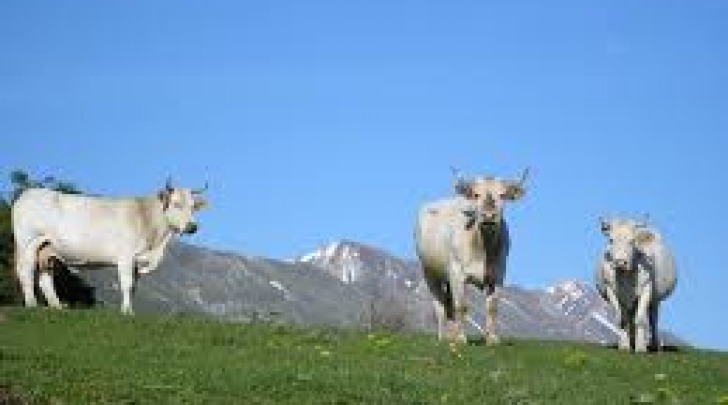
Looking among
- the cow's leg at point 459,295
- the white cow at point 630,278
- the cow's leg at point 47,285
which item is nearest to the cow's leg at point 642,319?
the white cow at point 630,278

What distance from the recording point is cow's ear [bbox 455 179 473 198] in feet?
103

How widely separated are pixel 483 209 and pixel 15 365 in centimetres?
1128

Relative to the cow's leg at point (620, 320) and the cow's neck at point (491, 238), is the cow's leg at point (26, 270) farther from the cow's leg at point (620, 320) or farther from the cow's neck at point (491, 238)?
the cow's leg at point (620, 320)

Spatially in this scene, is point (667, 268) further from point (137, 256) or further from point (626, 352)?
point (137, 256)

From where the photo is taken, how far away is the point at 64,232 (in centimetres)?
3738

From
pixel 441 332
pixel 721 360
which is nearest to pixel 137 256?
pixel 441 332

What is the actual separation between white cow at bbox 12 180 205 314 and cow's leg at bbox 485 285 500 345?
9.51m

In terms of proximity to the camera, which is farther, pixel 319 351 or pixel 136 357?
pixel 319 351

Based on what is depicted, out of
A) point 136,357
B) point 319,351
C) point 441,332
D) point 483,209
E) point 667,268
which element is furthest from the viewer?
point 667,268

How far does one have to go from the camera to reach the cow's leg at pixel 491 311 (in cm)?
3114

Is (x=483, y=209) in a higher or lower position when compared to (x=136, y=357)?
higher

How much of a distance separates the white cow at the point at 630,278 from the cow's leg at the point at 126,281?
423 inches

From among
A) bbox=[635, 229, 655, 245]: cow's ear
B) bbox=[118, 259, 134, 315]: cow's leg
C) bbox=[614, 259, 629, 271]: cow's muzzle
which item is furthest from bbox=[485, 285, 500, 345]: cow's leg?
bbox=[118, 259, 134, 315]: cow's leg

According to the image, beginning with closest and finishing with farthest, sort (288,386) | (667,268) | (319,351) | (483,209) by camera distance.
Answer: (288,386), (319,351), (483,209), (667,268)
